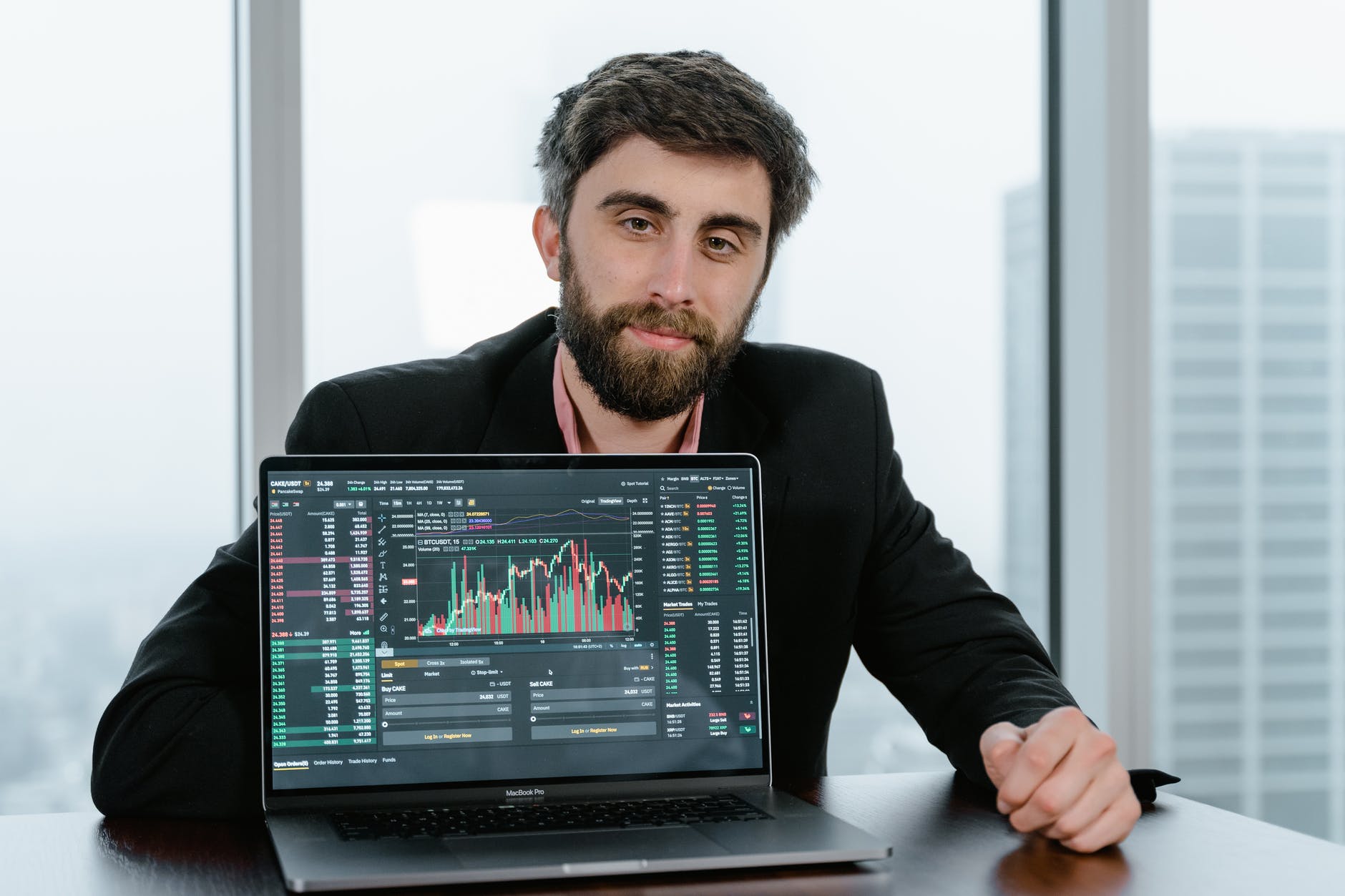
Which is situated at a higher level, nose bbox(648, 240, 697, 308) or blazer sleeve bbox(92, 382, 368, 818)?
nose bbox(648, 240, 697, 308)

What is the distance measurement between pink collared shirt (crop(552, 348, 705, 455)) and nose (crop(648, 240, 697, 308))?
14cm

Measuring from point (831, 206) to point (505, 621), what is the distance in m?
1.43

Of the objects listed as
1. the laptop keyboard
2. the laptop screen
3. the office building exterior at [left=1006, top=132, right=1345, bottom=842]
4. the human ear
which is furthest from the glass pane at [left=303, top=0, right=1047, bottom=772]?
the laptop keyboard

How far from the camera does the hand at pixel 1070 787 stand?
91 centimetres

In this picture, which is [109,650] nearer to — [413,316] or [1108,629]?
[413,316]

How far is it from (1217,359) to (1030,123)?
558 mm

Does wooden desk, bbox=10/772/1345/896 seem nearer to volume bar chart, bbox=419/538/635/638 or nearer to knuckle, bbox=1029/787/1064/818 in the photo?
knuckle, bbox=1029/787/1064/818

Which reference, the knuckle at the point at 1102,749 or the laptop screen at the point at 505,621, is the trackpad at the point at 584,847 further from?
the knuckle at the point at 1102,749

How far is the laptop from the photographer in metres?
0.94

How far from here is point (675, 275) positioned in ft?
4.51

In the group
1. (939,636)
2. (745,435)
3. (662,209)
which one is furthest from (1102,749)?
(662,209)

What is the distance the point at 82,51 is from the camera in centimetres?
187

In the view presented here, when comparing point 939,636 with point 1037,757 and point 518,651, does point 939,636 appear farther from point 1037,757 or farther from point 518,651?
point 518,651

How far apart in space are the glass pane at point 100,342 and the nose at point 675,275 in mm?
848
